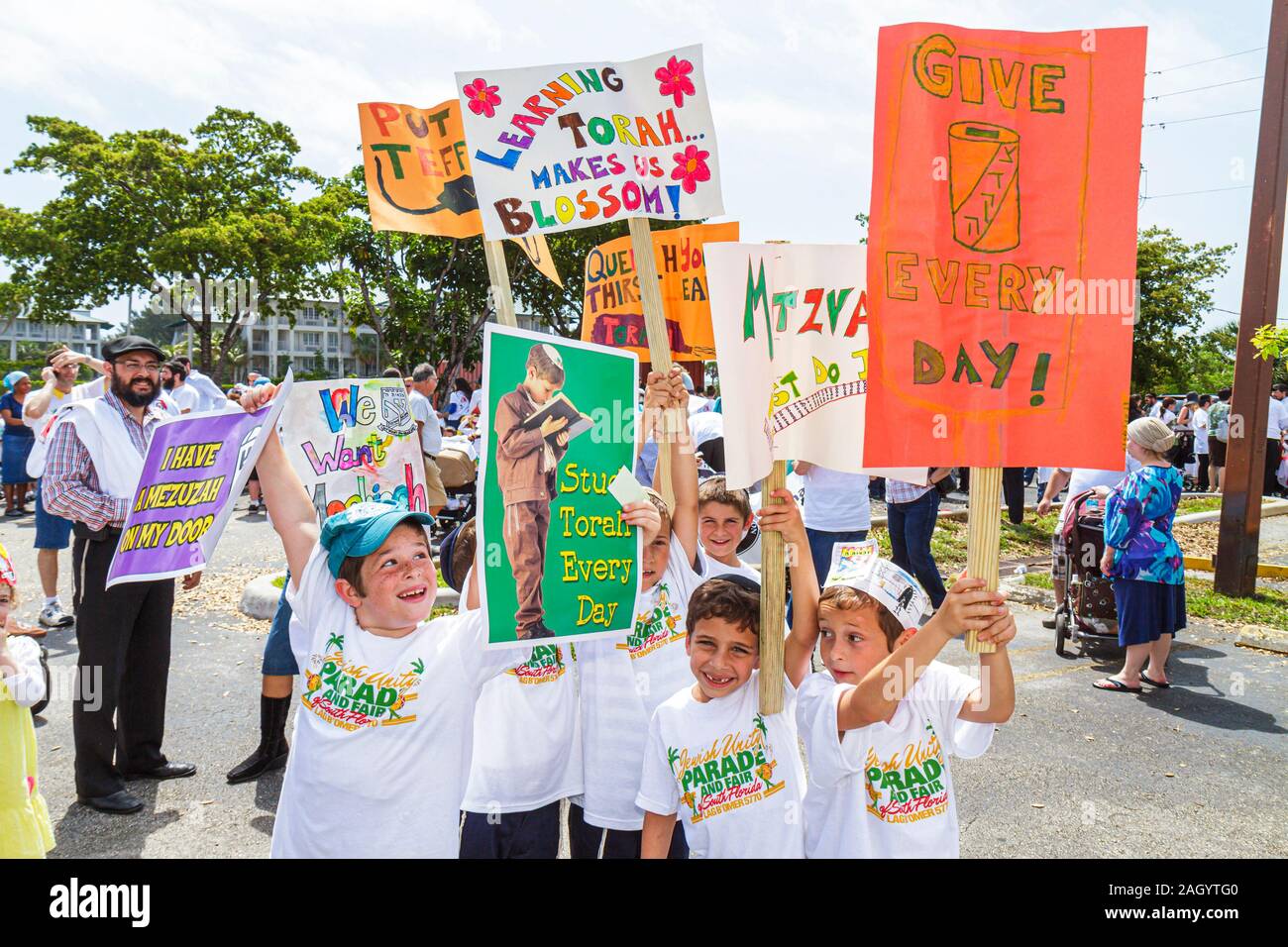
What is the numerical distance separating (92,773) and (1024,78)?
465 cm

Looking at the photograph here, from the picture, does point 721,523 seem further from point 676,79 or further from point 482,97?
point 482,97

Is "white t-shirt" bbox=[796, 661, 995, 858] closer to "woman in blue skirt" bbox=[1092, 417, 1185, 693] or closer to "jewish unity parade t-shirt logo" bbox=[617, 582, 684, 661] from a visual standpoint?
"jewish unity parade t-shirt logo" bbox=[617, 582, 684, 661]

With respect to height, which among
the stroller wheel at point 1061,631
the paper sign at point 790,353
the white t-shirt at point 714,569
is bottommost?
the stroller wheel at point 1061,631

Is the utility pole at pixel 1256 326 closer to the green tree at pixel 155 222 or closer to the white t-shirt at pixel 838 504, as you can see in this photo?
the white t-shirt at pixel 838 504

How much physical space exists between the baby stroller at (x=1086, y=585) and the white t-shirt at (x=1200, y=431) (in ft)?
46.5

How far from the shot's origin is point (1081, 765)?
5.00 meters

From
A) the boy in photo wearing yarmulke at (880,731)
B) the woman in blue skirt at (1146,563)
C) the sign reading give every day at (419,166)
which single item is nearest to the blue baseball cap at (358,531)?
the boy in photo wearing yarmulke at (880,731)

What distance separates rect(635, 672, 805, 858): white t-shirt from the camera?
272 centimetres

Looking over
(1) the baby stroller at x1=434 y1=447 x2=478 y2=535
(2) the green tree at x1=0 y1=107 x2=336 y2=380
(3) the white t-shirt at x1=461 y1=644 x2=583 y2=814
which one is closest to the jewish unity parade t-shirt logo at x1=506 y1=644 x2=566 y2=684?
(3) the white t-shirt at x1=461 y1=644 x2=583 y2=814

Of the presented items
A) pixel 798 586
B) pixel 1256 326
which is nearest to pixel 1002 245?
pixel 798 586

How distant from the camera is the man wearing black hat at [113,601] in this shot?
444cm

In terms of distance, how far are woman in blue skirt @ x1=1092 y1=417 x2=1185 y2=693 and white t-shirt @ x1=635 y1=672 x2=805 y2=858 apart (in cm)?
438

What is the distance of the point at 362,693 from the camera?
2.61 m
